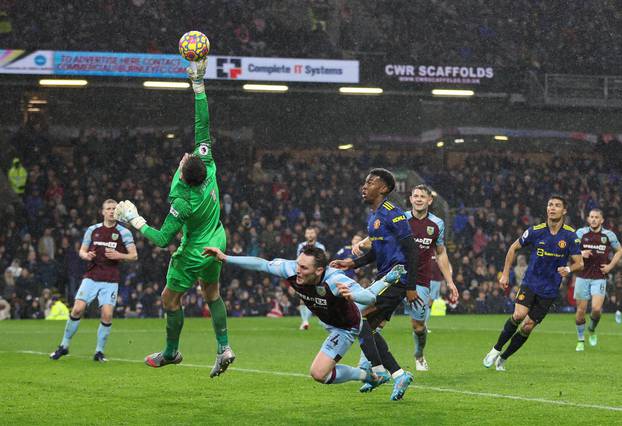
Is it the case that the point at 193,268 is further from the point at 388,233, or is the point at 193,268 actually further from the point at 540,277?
the point at 540,277

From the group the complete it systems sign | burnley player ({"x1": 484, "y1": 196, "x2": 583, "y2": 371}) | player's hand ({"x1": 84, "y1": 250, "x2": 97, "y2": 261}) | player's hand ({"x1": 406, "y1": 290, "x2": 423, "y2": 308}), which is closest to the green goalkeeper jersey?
player's hand ({"x1": 406, "y1": 290, "x2": 423, "y2": 308})

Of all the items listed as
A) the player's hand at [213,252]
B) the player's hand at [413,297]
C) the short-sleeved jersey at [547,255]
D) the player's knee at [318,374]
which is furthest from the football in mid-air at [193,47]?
the short-sleeved jersey at [547,255]

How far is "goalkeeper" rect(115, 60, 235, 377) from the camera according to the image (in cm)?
1050

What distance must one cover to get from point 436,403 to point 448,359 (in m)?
5.58

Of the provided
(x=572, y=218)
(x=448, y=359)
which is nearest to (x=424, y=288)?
Result: (x=448, y=359)

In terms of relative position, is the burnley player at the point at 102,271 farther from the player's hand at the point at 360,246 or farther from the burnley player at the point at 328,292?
the burnley player at the point at 328,292

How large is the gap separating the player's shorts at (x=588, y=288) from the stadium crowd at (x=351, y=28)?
698 inches

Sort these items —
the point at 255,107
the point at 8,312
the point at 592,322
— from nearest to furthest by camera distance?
the point at 592,322 → the point at 8,312 → the point at 255,107

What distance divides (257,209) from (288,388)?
24.5m

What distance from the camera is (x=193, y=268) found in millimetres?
11078

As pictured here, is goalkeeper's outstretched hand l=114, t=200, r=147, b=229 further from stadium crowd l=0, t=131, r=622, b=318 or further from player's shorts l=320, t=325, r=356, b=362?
stadium crowd l=0, t=131, r=622, b=318

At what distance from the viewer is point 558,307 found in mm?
34875

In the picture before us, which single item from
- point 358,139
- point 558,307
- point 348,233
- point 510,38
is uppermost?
point 510,38

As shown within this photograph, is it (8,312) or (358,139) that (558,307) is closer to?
(358,139)
